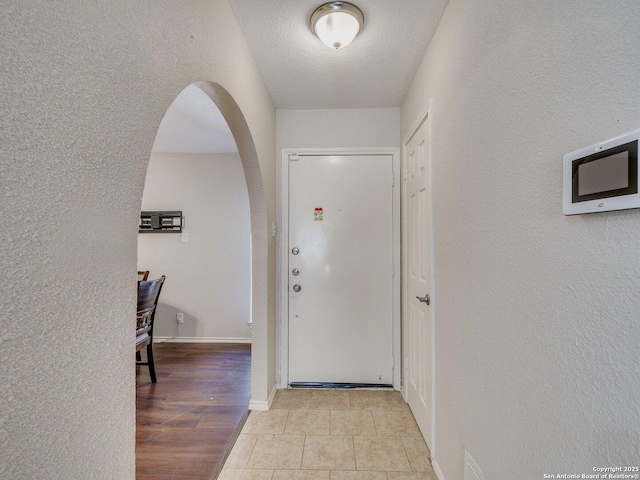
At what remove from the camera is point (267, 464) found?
67.2 inches

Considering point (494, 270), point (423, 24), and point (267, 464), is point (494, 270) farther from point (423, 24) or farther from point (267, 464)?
point (267, 464)

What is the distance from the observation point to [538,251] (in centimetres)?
82

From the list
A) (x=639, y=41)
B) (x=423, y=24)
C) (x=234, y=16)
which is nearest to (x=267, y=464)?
(x=639, y=41)

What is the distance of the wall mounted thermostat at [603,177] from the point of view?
540 mm

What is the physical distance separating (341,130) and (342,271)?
121 cm

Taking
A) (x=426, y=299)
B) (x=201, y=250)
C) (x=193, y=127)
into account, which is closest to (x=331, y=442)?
(x=426, y=299)

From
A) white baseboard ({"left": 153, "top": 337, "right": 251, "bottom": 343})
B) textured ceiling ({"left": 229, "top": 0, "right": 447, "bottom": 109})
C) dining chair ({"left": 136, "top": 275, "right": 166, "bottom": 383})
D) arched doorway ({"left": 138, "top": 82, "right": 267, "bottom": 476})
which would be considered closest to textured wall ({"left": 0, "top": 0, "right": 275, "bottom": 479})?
textured ceiling ({"left": 229, "top": 0, "right": 447, "bottom": 109})

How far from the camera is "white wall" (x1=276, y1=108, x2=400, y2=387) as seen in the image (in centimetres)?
264

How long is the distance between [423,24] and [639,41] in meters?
1.33

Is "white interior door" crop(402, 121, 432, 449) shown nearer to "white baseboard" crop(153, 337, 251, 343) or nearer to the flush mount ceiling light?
the flush mount ceiling light

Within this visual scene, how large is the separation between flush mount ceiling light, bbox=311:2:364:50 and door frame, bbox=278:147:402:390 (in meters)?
1.04

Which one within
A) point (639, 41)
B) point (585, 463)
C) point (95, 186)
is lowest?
point (585, 463)

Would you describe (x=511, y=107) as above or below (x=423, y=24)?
below

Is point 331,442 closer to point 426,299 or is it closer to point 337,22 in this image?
point 426,299
